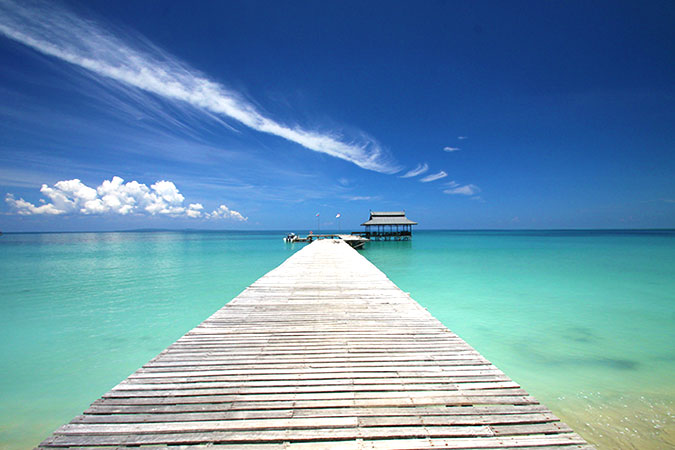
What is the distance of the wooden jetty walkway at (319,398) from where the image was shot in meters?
2.09

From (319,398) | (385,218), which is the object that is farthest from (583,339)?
(385,218)

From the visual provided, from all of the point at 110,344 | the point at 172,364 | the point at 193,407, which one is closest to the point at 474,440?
the point at 193,407

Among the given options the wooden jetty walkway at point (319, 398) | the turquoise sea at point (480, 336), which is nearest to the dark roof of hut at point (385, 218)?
the turquoise sea at point (480, 336)

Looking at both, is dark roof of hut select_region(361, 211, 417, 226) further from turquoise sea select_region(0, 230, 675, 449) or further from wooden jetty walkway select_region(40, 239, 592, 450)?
wooden jetty walkway select_region(40, 239, 592, 450)

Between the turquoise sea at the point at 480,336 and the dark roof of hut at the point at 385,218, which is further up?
the dark roof of hut at the point at 385,218

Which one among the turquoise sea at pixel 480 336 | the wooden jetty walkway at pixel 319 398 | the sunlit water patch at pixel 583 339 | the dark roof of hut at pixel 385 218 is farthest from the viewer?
the dark roof of hut at pixel 385 218

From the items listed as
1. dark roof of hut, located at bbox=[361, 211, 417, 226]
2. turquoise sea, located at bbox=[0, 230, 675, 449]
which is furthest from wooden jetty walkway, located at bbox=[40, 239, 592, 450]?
dark roof of hut, located at bbox=[361, 211, 417, 226]

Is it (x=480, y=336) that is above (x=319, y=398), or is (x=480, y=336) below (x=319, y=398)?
below

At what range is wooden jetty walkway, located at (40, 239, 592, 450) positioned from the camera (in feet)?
6.84

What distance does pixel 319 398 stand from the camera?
8.33 feet

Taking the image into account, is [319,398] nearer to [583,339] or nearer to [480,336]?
[480,336]

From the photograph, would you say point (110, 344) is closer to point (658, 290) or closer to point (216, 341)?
point (216, 341)

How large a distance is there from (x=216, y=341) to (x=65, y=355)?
5478 millimetres

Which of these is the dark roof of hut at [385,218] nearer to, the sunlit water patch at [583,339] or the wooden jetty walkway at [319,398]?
the sunlit water patch at [583,339]
